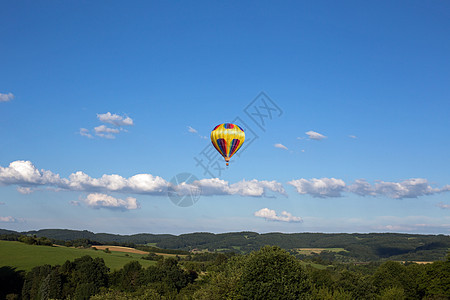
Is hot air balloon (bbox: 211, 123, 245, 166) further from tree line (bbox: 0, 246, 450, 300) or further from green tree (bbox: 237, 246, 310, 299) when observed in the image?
green tree (bbox: 237, 246, 310, 299)

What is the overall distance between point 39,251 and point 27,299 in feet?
123

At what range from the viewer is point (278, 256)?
55250 mm

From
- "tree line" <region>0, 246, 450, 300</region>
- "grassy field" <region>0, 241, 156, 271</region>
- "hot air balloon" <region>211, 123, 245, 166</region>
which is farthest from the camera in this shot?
"grassy field" <region>0, 241, 156, 271</region>

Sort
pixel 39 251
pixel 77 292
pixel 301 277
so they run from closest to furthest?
pixel 301 277 < pixel 77 292 < pixel 39 251

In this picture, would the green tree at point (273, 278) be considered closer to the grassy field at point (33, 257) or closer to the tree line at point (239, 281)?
the tree line at point (239, 281)

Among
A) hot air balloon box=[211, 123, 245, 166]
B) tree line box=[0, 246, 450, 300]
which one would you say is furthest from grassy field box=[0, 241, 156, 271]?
hot air balloon box=[211, 123, 245, 166]

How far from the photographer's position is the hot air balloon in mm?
74875

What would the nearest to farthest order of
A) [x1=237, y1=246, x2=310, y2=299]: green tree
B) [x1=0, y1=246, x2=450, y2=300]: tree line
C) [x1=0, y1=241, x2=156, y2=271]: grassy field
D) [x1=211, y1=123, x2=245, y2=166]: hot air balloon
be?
[x1=237, y1=246, x2=310, y2=299]: green tree, [x1=0, y1=246, x2=450, y2=300]: tree line, [x1=211, y1=123, x2=245, y2=166]: hot air balloon, [x1=0, y1=241, x2=156, y2=271]: grassy field

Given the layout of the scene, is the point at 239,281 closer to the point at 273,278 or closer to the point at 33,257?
the point at 273,278

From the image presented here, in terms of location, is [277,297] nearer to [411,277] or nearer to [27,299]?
[411,277]

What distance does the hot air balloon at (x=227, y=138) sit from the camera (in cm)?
7488

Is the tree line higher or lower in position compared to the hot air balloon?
lower

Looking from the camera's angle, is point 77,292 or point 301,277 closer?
point 301,277

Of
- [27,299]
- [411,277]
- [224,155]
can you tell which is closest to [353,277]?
[411,277]
